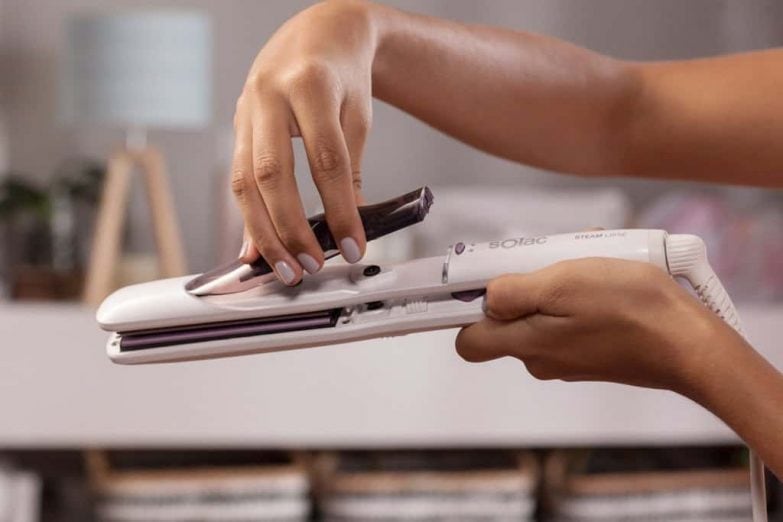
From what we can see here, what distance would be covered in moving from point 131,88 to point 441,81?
131 cm

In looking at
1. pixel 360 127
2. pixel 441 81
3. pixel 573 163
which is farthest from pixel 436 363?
pixel 360 127

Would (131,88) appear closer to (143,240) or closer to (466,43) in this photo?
(143,240)

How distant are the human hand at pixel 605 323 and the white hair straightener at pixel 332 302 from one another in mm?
20

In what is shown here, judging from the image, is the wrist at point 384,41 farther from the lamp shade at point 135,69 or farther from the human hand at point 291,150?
the lamp shade at point 135,69

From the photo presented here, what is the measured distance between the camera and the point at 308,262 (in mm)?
535

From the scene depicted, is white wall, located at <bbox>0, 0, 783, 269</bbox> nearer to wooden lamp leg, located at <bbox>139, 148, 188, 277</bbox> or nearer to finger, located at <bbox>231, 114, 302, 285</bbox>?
wooden lamp leg, located at <bbox>139, 148, 188, 277</bbox>

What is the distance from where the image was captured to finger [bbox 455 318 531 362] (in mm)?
542

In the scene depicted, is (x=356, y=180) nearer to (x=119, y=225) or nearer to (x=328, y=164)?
(x=328, y=164)

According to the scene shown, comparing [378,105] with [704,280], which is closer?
[704,280]

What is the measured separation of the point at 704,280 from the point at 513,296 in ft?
0.31

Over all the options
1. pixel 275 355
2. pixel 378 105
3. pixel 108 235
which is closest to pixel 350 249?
pixel 275 355

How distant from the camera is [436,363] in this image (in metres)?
1.76

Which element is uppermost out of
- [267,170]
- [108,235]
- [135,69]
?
[135,69]

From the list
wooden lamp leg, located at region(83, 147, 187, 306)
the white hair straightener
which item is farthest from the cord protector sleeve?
wooden lamp leg, located at region(83, 147, 187, 306)
